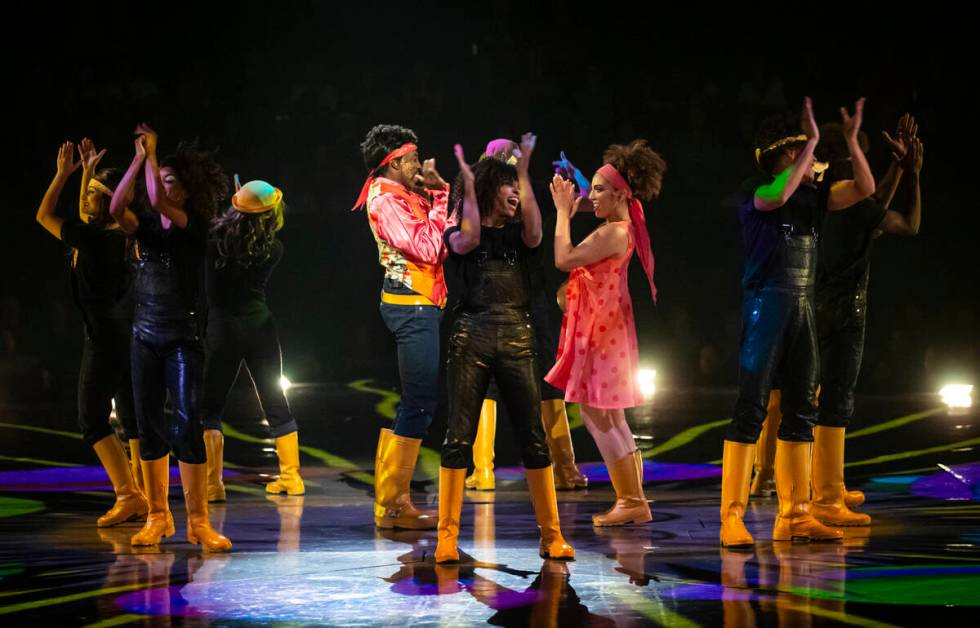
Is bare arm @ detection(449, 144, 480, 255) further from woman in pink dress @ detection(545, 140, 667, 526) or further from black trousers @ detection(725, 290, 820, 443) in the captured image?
black trousers @ detection(725, 290, 820, 443)

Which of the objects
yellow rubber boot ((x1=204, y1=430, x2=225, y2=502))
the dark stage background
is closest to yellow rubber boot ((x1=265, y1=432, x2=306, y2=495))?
yellow rubber boot ((x1=204, y1=430, x2=225, y2=502))

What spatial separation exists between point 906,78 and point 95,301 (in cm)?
769

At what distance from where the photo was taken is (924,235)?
9.99m

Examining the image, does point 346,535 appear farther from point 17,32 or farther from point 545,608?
point 17,32

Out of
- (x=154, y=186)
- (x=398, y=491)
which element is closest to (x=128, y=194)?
(x=154, y=186)

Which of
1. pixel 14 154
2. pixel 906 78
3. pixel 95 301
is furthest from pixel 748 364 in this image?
pixel 14 154

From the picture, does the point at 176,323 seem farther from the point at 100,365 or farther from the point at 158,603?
the point at 158,603

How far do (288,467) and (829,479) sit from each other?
2.45 metres

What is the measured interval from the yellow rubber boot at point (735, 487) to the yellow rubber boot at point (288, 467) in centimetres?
223

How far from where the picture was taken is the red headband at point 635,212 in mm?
5137

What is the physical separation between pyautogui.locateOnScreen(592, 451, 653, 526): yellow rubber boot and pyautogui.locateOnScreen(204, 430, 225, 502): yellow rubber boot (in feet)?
5.69

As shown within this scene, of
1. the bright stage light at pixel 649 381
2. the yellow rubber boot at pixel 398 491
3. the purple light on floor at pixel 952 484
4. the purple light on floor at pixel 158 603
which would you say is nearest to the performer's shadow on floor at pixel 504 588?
the yellow rubber boot at pixel 398 491

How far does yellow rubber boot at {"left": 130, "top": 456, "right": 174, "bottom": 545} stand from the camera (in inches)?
185

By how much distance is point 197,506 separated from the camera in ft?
15.2
